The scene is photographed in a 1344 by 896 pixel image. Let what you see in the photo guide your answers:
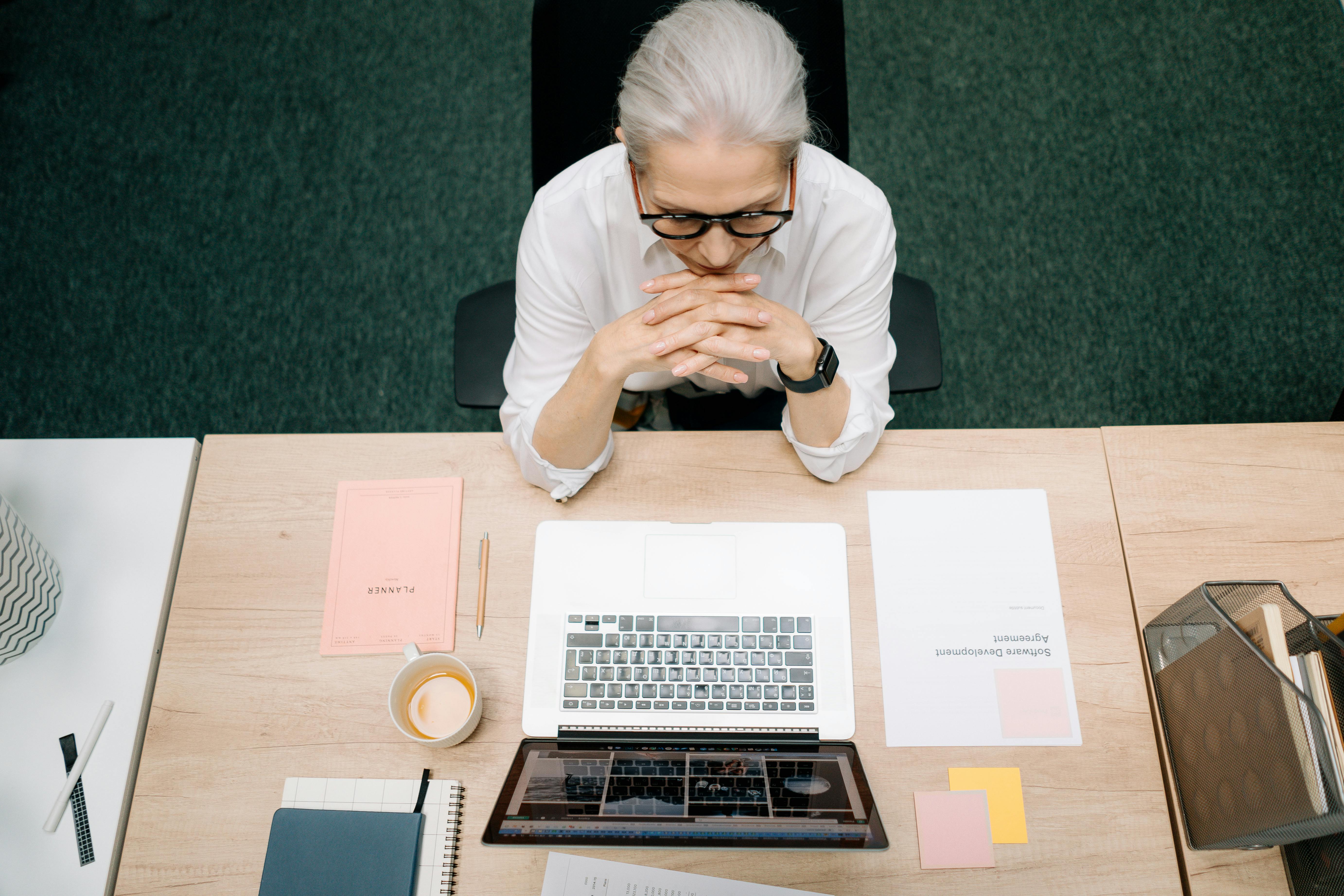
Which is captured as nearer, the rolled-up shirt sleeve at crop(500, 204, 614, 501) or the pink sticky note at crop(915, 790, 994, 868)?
the pink sticky note at crop(915, 790, 994, 868)

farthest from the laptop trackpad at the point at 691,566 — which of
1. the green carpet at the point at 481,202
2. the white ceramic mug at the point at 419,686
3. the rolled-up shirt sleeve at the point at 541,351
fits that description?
the green carpet at the point at 481,202

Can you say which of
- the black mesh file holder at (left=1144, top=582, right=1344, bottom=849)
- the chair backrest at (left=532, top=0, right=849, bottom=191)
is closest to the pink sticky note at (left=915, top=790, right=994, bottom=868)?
the black mesh file holder at (left=1144, top=582, right=1344, bottom=849)

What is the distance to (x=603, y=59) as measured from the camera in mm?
1063

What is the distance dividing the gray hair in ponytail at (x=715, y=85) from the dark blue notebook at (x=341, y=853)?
817 millimetres

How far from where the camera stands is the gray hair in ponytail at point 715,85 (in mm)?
782

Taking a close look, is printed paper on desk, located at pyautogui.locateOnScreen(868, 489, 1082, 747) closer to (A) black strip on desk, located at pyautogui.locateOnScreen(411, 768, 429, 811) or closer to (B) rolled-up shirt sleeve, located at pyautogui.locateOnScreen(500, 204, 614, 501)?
(B) rolled-up shirt sleeve, located at pyautogui.locateOnScreen(500, 204, 614, 501)

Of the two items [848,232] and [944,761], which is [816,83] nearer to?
[848,232]

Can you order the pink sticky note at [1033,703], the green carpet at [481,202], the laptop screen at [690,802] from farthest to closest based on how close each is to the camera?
the green carpet at [481,202] < the pink sticky note at [1033,703] < the laptop screen at [690,802]

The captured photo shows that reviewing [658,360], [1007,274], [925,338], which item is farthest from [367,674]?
[1007,274]

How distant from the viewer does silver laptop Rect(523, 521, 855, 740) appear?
0.92 metres

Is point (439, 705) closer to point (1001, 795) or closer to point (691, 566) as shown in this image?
point (691, 566)

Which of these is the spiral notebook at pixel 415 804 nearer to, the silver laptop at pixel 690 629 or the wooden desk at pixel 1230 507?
the silver laptop at pixel 690 629

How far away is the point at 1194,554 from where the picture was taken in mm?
985

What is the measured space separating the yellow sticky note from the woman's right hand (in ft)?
1.78
